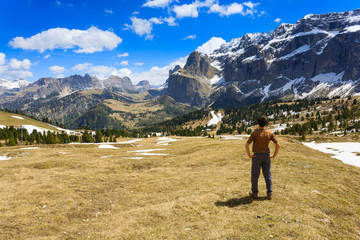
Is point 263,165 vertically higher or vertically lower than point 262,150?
lower

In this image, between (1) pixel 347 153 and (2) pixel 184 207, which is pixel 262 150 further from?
(1) pixel 347 153

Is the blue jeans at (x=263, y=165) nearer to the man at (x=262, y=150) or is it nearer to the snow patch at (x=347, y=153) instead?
the man at (x=262, y=150)

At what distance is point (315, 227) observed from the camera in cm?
916

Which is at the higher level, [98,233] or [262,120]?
[262,120]

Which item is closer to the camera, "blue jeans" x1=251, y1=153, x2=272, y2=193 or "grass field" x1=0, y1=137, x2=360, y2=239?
"grass field" x1=0, y1=137, x2=360, y2=239

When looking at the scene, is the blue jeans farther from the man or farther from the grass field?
the grass field

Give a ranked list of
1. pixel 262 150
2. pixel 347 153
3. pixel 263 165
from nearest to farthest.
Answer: pixel 262 150
pixel 263 165
pixel 347 153

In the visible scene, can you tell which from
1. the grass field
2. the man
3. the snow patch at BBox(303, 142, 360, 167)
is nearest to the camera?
the grass field

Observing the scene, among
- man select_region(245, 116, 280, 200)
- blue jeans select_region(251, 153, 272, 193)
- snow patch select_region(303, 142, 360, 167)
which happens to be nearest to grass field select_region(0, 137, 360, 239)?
blue jeans select_region(251, 153, 272, 193)

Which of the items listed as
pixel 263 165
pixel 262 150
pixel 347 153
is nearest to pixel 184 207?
pixel 263 165

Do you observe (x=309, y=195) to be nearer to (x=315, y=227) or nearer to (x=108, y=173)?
(x=315, y=227)

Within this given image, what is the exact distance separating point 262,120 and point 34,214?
1589 centimetres

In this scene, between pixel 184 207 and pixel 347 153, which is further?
pixel 347 153

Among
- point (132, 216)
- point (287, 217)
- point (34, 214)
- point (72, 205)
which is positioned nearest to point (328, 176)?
point (287, 217)
